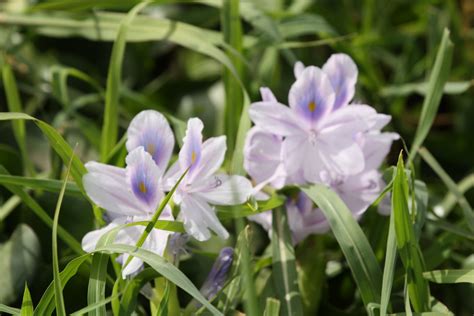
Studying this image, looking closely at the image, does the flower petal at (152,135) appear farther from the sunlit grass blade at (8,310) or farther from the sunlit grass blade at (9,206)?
the sunlit grass blade at (9,206)

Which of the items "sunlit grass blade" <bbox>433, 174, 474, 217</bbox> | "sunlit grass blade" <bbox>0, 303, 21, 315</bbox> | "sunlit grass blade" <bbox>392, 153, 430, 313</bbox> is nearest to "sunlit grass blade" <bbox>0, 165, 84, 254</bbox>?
"sunlit grass blade" <bbox>0, 303, 21, 315</bbox>

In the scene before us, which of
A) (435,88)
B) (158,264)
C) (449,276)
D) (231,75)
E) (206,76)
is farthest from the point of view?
(206,76)

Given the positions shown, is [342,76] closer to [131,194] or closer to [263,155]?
[263,155]

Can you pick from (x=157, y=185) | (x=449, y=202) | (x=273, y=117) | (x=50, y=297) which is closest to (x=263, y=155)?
(x=273, y=117)

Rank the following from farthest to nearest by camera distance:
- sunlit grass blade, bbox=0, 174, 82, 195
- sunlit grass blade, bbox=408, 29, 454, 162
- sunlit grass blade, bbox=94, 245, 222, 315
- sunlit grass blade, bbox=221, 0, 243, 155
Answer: sunlit grass blade, bbox=221, 0, 243, 155 → sunlit grass blade, bbox=408, 29, 454, 162 → sunlit grass blade, bbox=0, 174, 82, 195 → sunlit grass blade, bbox=94, 245, 222, 315

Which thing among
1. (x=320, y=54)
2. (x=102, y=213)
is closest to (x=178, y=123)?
(x=102, y=213)

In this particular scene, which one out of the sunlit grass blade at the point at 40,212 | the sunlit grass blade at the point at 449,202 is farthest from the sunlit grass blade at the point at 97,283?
the sunlit grass blade at the point at 449,202

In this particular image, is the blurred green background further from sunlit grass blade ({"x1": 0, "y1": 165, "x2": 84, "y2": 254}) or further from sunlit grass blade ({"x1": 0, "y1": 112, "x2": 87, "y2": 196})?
sunlit grass blade ({"x1": 0, "y1": 112, "x2": 87, "y2": 196})
